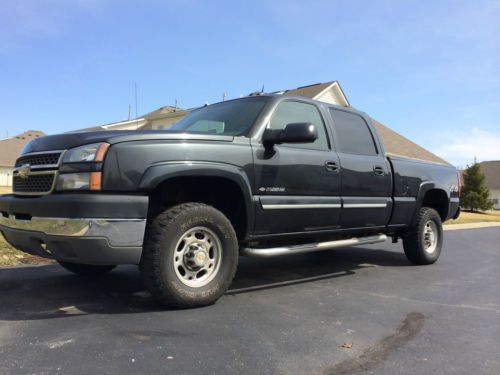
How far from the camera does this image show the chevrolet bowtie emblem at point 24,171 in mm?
3990

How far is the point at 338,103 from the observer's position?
88.9 feet

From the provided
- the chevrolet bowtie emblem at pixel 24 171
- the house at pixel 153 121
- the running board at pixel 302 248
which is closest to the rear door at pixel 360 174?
the running board at pixel 302 248

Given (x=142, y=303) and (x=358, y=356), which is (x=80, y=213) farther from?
(x=358, y=356)

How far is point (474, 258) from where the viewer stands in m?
8.03

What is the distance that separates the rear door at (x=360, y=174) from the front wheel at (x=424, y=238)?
90 cm

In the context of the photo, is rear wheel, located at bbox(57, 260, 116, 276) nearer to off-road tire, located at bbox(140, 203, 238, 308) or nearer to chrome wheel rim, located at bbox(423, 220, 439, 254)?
off-road tire, located at bbox(140, 203, 238, 308)

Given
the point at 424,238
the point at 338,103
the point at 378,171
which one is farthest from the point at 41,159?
the point at 338,103

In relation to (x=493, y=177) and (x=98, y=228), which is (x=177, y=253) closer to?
(x=98, y=228)

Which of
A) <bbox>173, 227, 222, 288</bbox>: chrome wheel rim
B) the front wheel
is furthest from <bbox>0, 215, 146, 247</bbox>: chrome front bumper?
the front wheel

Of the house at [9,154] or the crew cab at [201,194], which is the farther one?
the house at [9,154]

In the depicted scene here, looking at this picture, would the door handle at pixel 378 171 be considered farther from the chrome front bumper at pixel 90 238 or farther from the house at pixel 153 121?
the house at pixel 153 121

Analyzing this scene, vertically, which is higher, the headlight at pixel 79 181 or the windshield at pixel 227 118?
the windshield at pixel 227 118

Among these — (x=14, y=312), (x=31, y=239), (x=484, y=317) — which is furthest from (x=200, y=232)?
(x=484, y=317)

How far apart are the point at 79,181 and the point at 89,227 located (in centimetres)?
37
